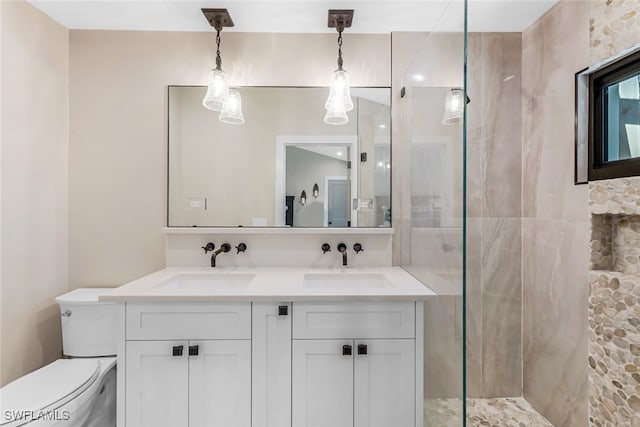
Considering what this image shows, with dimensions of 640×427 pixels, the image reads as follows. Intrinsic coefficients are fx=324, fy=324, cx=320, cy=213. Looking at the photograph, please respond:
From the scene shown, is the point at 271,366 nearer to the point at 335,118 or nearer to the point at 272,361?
the point at 272,361

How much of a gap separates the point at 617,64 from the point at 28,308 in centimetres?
318

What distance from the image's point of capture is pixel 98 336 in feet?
5.82

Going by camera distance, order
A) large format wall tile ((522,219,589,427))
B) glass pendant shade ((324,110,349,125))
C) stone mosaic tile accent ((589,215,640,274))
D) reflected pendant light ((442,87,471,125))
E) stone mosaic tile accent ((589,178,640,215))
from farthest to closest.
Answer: glass pendant shade ((324,110,349,125))
large format wall tile ((522,219,589,427))
stone mosaic tile accent ((589,215,640,274))
stone mosaic tile accent ((589,178,640,215))
reflected pendant light ((442,87,471,125))

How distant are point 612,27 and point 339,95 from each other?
129cm

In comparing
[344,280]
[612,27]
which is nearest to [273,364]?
[344,280]

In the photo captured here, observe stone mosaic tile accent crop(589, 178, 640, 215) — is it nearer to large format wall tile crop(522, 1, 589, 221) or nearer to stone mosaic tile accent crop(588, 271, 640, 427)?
large format wall tile crop(522, 1, 589, 221)

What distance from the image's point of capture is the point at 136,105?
2.02m

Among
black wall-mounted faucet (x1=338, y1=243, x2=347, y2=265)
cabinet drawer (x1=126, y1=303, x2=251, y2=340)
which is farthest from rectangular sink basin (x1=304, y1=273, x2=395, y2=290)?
cabinet drawer (x1=126, y1=303, x2=251, y2=340)

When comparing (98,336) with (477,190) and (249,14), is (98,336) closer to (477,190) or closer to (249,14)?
(249,14)

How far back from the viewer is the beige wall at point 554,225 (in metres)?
1.64

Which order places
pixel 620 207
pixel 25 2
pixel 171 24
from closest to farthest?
pixel 620 207
pixel 25 2
pixel 171 24

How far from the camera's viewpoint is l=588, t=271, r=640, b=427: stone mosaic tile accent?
4.40ft

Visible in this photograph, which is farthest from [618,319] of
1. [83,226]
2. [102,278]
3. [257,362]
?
[83,226]

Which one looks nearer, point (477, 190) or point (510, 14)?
point (510, 14)
